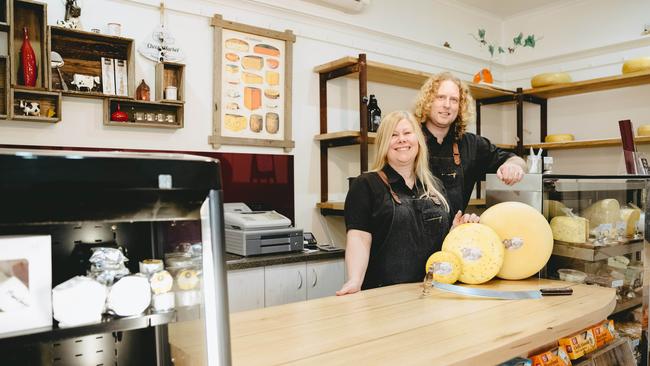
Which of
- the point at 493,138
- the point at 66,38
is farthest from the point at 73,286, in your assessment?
the point at 493,138

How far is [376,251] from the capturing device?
2.34 meters

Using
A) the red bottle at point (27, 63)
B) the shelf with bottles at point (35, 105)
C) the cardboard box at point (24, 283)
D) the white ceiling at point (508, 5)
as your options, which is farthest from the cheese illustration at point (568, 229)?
the white ceiling at point (508, 5)

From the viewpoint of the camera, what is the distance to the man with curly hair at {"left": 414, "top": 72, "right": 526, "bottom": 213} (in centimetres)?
294

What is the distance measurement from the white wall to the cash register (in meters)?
0.62

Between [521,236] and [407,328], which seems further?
[521,236]

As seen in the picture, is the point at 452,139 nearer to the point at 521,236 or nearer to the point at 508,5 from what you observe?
the point at 521,236

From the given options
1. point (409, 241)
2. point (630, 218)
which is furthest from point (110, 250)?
point (630, 218)

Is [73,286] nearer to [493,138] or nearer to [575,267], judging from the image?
[575,267]

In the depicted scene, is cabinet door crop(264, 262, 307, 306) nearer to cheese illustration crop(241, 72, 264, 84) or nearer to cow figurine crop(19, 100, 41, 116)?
cheese illustration crop(241, 72, 264, 84)

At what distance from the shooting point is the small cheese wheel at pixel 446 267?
1820 mm

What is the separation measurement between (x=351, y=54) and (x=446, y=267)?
2963 mm

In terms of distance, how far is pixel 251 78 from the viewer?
149 inches

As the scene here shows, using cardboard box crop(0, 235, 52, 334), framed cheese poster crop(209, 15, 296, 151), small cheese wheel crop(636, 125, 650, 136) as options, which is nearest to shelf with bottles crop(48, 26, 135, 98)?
framed cheese poster crop(209, 15, 296, 151)

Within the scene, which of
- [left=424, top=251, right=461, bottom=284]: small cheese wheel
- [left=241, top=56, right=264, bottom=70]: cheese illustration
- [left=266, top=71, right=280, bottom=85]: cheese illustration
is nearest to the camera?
[left=424, top=251, right=461, bottom=284]: small cheese wheel
